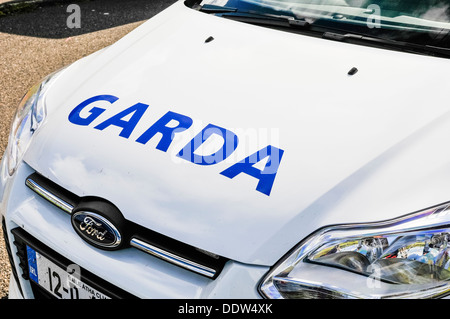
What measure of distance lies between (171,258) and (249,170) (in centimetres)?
34

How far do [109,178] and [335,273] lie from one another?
0.73 metres

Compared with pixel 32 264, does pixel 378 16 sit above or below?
above

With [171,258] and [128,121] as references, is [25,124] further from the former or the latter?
[171,258]

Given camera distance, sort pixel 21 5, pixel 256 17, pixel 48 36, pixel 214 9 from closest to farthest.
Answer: pixel 256 17, pixel 214 9, pixel 48 36, pixel 21 5

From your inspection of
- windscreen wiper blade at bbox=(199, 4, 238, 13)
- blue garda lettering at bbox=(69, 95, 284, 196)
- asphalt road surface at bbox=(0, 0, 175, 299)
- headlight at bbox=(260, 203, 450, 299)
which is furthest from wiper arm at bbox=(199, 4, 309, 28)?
asphalt road surface at bbox=(0, 0, 175, 299)

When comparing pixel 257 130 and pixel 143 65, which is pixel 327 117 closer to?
pixel 257 130

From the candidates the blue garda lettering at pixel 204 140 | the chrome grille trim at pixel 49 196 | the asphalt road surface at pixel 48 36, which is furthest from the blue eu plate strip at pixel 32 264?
the asphalt road surface at pixel 48 36

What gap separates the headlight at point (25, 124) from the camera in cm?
192

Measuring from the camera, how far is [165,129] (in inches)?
64.8

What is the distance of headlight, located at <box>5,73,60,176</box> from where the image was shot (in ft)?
6.30

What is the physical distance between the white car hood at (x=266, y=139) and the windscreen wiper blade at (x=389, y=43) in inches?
2.0

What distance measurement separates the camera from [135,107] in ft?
5.84

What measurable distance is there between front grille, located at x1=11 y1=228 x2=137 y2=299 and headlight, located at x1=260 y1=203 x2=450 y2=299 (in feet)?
1.47

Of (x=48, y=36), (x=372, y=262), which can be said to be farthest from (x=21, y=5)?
(x=372, y=262)
